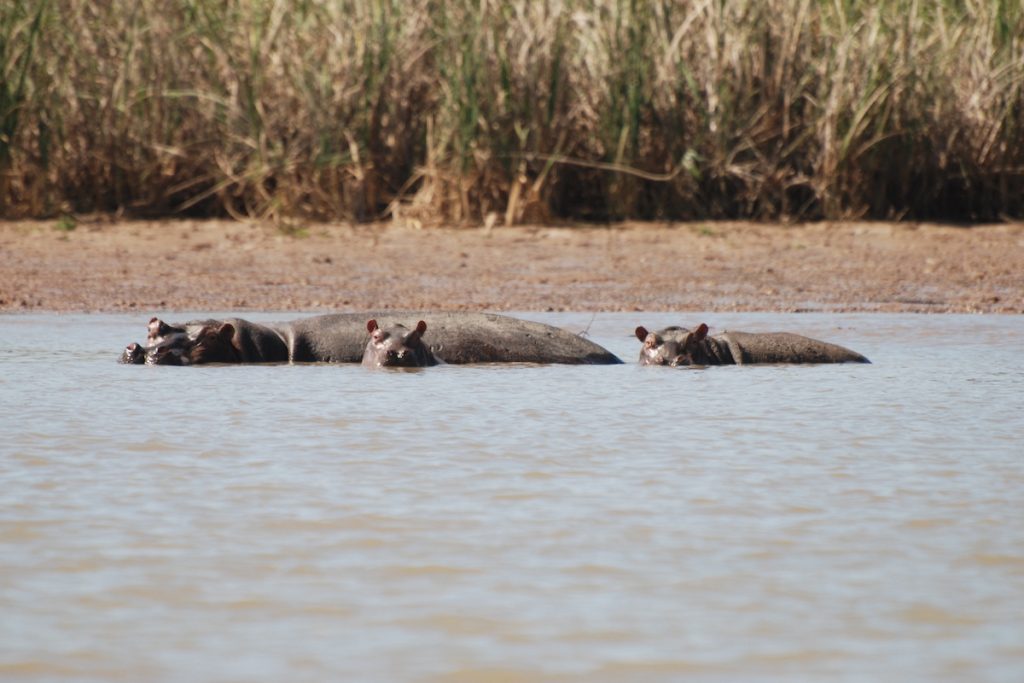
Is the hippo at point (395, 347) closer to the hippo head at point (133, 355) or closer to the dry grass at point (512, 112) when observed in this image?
the hippo head at point (133, 355)

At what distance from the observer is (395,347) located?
763cm

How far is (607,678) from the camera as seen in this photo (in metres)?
2.78

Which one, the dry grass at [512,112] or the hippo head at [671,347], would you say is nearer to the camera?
the hippo head at [671,347]

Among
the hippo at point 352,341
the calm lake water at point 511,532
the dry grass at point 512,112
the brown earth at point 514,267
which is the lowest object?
the calm lake water at point 511,532

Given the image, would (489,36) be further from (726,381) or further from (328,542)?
(328,542)

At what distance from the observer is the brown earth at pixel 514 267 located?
404 inches

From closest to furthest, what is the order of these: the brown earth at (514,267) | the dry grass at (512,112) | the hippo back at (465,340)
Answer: the hippo back at (465,340), the brown earth at (514,267), the dry grass at (512,112)

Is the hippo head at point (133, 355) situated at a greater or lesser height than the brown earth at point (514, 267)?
lesser

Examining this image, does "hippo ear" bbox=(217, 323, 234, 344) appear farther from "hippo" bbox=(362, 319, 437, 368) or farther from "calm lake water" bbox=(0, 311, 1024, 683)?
"calm lake water" bbox=(0, 311, 1024, 683)

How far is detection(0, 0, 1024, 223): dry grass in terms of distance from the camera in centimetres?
1240

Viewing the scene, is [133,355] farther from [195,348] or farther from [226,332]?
[226,332]

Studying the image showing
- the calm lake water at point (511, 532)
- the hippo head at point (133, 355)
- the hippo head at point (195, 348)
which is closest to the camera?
the calm lake water at point (511, 532)

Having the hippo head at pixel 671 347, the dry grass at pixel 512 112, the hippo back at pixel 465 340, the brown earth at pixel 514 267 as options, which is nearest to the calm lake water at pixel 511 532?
the hippo head at pixel 671 347

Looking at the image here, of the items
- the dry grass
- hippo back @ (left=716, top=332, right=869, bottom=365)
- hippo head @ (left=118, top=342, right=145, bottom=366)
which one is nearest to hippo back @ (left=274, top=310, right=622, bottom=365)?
hippo back @ (left=716, top=332, right=869, bottom=365)
